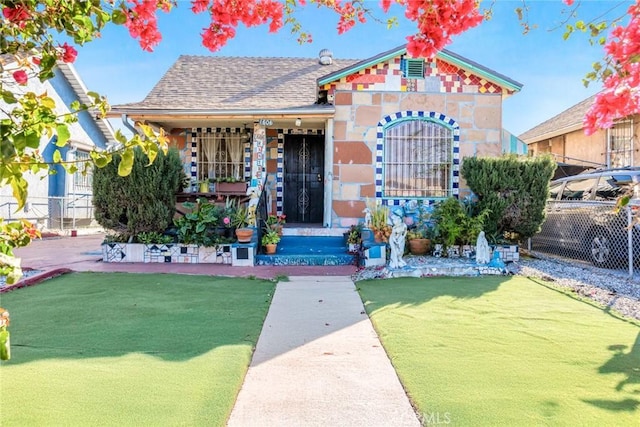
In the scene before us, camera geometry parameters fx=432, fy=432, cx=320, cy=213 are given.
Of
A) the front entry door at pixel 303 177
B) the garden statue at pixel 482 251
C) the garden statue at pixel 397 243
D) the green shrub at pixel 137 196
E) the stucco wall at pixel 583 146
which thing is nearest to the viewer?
the garden statue at pixel 397 243

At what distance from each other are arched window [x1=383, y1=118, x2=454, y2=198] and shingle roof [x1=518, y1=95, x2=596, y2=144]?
9669 millimetres

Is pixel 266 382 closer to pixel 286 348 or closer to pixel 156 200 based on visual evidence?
pixel 286 348

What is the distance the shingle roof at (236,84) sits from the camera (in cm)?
1030

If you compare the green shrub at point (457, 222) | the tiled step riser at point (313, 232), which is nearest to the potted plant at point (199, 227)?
the tiled step riser at point (313, 232)

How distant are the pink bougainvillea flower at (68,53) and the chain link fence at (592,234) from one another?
7094mm

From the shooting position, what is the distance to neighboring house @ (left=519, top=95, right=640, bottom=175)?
50.8 ft

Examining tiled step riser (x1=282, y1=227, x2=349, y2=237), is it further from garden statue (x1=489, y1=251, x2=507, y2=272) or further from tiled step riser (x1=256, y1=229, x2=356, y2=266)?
garden statue (x1=489, y1=251, x2=507, y2=272)

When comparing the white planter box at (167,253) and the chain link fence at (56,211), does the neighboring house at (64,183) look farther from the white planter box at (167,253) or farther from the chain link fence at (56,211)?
the white planter box at (167,253)

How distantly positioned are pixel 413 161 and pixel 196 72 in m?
7.15

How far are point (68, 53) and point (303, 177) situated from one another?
9986 mm

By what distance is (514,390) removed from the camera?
297 cm

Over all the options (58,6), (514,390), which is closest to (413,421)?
(514,390)

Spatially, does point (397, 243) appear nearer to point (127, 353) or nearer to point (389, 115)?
point (389, 115)

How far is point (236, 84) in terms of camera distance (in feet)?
40.0
